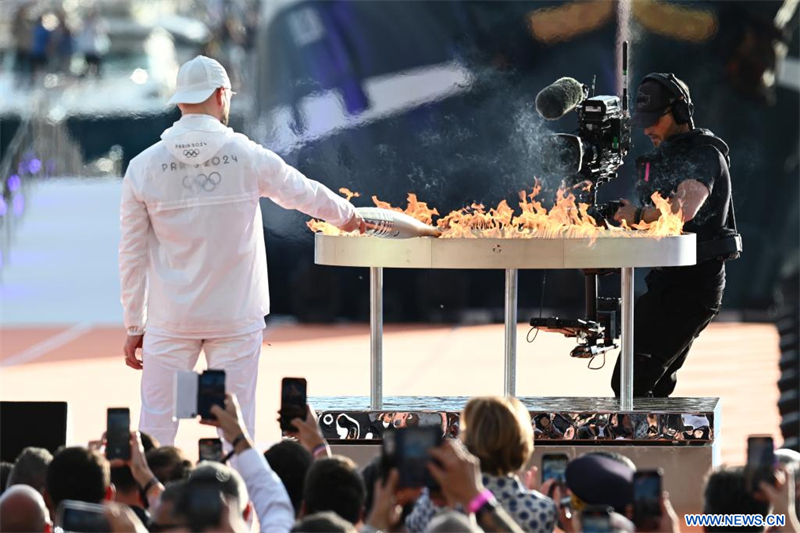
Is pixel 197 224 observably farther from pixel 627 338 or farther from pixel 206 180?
pixel 627 338

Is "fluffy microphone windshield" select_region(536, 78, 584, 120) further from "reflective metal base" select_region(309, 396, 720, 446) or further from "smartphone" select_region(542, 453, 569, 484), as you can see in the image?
"smartphone" select_region(542, 453, 569, 484)

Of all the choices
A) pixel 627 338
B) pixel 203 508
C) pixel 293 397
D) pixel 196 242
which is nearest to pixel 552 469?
pixel 293 397

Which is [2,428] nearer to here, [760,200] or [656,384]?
[656,384]

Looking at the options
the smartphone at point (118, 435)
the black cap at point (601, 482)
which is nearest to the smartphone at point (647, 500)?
the black cap at point (601, 482)

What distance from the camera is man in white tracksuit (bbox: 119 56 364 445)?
555cm

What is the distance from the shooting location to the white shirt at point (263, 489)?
4.05 m

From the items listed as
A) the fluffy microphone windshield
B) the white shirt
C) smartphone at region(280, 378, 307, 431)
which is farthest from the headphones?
the white shirt

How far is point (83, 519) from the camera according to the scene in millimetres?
3398

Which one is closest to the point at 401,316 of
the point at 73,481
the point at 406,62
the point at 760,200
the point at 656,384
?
the point at 406,62

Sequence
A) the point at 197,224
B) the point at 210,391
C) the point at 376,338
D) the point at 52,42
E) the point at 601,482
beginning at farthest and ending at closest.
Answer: the point at 52,42 < the point at 376,338 < the point at 197,224 < the point at 210,391 < the point at 601,482

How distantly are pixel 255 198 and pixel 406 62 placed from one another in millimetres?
8864

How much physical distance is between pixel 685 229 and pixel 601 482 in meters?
2.76

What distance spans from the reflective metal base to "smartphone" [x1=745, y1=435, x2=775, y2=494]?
2258 millimetres

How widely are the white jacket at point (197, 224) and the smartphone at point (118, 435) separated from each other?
1173mm
